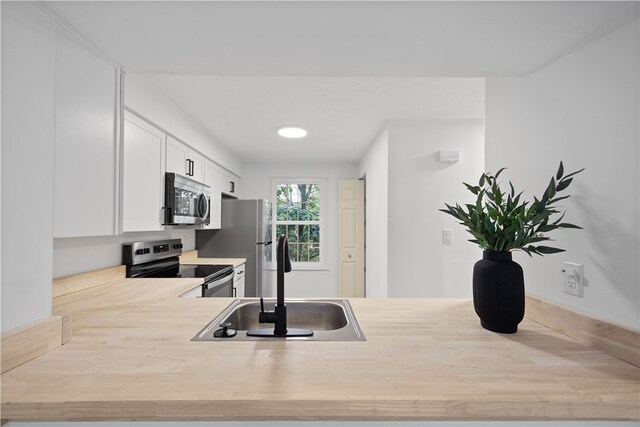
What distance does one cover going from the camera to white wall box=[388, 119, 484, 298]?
3.09 metres

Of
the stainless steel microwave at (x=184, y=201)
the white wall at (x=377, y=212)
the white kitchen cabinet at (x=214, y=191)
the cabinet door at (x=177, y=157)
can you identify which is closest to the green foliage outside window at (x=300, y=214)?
the white wall at (x=377, y=212)

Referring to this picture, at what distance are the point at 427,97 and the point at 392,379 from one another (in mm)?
2401

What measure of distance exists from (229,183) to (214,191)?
0.70 metres

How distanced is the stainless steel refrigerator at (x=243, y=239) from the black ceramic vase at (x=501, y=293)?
3139mm

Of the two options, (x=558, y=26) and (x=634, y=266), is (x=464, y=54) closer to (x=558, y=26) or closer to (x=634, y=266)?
(x=558, y=26)

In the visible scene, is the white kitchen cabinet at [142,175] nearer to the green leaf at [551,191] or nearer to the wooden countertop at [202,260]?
the wooden countertop at [202,260]

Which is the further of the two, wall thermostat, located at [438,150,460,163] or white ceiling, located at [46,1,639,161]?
wall thermostat, located at [438,150,460,163]

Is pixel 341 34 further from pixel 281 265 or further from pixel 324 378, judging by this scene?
pixel 324 378

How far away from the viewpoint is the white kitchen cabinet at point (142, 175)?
2068 millimetres

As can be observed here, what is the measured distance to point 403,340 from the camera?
3.34 ft

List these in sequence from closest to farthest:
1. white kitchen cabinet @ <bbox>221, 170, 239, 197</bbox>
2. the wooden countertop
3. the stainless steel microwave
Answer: the stainless steel microwave → the wooden countertop → white kitchen cabinet @ <bbox>221, 170, 239, 197</bbox>

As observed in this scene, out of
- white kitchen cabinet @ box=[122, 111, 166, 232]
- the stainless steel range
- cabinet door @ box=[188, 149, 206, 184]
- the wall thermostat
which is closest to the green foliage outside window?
cabinet door @ box=[188, 149, 206, 184]

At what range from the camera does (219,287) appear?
275cm

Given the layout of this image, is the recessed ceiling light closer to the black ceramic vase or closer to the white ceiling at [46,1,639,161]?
the white ceiling at [46,1,639,161]
